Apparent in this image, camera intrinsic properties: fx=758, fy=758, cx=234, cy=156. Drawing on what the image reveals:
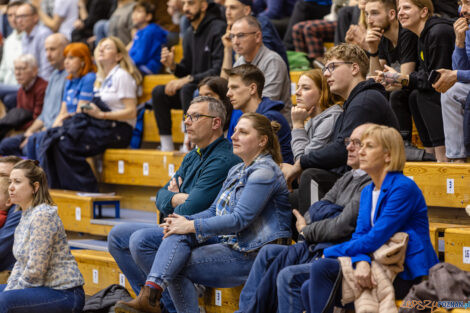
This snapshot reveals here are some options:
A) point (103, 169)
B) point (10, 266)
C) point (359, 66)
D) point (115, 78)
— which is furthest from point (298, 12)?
point (10, 266)

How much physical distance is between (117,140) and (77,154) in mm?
337

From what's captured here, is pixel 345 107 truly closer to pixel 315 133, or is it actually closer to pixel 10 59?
pixel 315 133

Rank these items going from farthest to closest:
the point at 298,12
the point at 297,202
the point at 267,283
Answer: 1. the point at 298,12
2. the point at 297,202
3. the point at 267,283

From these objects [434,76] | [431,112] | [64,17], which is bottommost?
[431,112]

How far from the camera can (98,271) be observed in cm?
466

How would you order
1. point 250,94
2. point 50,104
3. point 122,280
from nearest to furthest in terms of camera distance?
point 250,94
point 122,280
point 50,104

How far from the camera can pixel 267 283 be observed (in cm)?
323

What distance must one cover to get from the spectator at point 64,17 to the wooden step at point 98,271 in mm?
4104

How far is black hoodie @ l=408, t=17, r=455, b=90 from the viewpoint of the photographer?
425cm

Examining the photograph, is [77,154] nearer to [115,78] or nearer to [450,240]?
[115,78]

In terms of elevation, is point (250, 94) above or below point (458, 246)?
above

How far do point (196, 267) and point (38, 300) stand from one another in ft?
2.80

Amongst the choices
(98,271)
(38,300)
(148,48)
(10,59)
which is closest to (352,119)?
(38,300)

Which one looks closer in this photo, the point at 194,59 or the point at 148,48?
the point at 194,59
